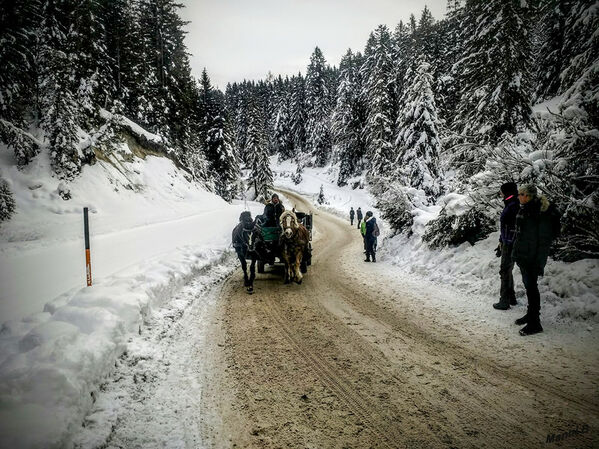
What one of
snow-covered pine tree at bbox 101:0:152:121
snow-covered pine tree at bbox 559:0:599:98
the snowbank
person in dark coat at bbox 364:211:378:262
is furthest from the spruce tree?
snow-covered pine tree at bbox 559:0:599:98

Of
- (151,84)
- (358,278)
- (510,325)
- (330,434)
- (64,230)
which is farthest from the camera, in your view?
(151,84)

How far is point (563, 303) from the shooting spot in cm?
519

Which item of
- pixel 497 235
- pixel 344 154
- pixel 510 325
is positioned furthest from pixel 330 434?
pixel 344 154

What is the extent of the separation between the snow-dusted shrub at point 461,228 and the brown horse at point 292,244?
4.28 m

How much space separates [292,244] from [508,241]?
4.98 m

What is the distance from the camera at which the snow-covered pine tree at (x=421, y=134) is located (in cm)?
2061

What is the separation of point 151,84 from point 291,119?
146 feet

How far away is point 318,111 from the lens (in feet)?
190

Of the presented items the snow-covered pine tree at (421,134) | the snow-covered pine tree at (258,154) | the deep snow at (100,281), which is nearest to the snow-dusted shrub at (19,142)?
the deep snow at (100,281)

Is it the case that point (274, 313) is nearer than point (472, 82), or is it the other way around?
point (274, 313)

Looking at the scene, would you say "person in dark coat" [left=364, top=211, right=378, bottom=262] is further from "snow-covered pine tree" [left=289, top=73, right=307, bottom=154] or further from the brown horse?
"snow-covered pine tree" [left=289, top=73, right=307, bottom=154]

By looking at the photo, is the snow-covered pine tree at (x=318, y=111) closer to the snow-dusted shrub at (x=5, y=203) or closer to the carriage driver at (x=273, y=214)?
the carriage driver at (x=273, y=214)

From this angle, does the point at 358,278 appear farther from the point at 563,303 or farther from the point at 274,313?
the point at 563,303

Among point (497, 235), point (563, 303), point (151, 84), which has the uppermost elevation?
point (151, 84)
